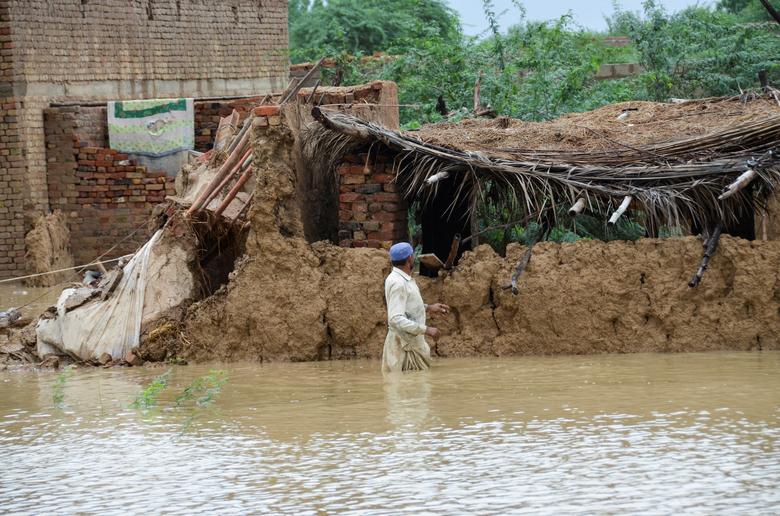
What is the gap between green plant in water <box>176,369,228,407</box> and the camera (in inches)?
334

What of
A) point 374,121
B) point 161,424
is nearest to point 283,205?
point 374,121

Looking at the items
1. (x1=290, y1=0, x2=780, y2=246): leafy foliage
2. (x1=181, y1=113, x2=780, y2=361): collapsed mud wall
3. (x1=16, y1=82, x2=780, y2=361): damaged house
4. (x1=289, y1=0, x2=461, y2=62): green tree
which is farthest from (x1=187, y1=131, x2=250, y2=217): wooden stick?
(x1=289, y1=0, x2=461, y2=62): green tree

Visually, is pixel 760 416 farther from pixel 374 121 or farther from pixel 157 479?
pixel 374 121

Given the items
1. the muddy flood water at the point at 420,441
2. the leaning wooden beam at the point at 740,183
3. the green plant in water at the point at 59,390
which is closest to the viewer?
the muddy flood water at the point at 420,441

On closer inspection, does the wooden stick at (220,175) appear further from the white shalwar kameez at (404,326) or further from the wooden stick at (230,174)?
the white shalwar kameez at (404,326)

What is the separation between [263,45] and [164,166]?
16.7 feet

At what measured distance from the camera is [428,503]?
5766 millimetres

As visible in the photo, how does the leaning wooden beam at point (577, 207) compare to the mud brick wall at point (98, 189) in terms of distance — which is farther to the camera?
the mud brick wall at point (98, 189)

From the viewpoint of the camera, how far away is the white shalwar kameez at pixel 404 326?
9.12m

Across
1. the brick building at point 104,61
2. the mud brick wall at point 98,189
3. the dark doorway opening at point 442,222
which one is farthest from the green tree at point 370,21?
the dark doorway opening at point 442,222

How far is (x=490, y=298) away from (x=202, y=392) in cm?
273

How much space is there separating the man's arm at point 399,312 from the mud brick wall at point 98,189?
32.2 ft

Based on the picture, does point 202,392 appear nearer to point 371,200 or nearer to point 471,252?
point 371,200

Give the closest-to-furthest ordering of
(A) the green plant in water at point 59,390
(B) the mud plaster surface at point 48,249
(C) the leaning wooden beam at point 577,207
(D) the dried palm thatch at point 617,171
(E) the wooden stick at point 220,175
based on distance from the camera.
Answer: (A) the green plant in water at point 59,390, (C) the leaning wooden beam at point 577,207, (D) the dried palm thatch at point 617,171, (E) the wooden stick at point 220,175, (B) the mud plaster surface at point 48,249
